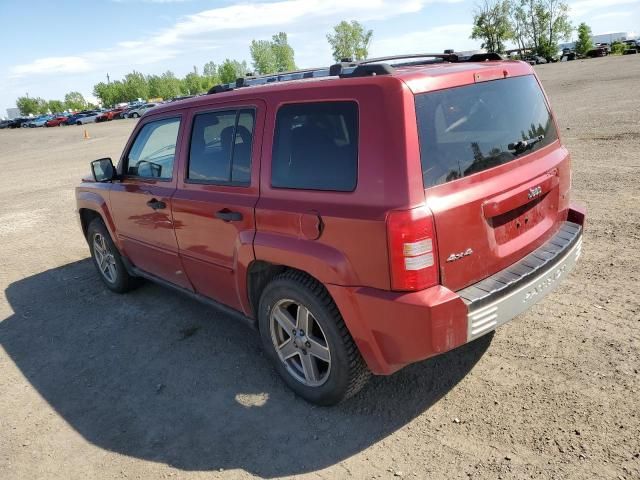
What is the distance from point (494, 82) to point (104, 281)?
457 cm

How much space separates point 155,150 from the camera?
14.6 feet

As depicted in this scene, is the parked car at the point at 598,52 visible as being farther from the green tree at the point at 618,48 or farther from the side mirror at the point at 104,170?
the side mirror at the point at 104,170

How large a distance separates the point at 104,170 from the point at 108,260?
1138 millimetres

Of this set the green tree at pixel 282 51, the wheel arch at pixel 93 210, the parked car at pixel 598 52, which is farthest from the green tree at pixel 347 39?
the wheel arch at pixel 93 210

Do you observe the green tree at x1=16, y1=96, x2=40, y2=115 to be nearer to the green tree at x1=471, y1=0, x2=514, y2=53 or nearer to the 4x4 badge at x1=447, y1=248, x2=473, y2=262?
the green tree at x1=471, y1=0, x2=514, y2=53

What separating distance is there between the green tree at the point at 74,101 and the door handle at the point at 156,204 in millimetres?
146031

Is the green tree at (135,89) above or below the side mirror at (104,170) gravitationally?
above

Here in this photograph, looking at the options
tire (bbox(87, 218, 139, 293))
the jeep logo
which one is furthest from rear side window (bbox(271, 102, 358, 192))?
tire (bbox(87, 218, 139, 293))

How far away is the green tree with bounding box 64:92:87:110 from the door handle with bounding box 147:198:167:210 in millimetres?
146031

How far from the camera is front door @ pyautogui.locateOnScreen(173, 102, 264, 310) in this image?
→ 10.9ft

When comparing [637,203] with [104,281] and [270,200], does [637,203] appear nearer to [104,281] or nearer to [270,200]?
[270,200]

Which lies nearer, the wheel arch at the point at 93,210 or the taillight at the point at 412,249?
the taillight at the point at 412,249

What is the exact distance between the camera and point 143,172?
4547 millimetres

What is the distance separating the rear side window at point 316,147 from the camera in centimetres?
271
